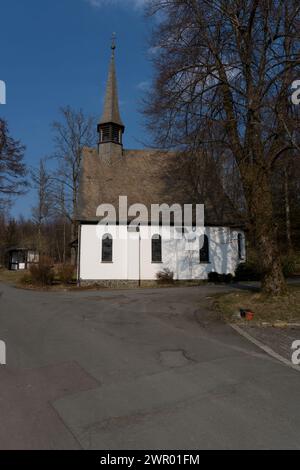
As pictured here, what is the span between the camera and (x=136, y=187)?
27.2 meters

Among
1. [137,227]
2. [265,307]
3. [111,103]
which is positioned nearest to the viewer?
[265,307]

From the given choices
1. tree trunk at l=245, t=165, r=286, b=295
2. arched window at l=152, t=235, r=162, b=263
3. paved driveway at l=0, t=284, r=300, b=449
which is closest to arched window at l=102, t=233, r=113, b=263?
arched window at l=152, t=235, r=162, b=263

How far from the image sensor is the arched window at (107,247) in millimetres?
24297

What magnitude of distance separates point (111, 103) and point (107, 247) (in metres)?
12.4

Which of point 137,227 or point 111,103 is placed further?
point 111,103

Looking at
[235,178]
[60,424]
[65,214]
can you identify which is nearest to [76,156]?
[65,214]

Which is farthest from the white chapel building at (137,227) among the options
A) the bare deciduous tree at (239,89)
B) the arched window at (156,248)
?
the bare deciduous tree at (239,89)

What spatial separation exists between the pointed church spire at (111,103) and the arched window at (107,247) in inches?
383

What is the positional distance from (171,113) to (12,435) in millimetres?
11375

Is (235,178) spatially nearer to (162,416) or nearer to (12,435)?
(162,416)

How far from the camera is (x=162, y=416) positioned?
4.59 m

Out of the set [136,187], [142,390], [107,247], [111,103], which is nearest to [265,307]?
[142,390]

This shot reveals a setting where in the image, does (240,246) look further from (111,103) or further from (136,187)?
(111,103)

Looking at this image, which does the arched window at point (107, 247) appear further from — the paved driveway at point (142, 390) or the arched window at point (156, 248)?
the paved driveway at point (142, 390)
